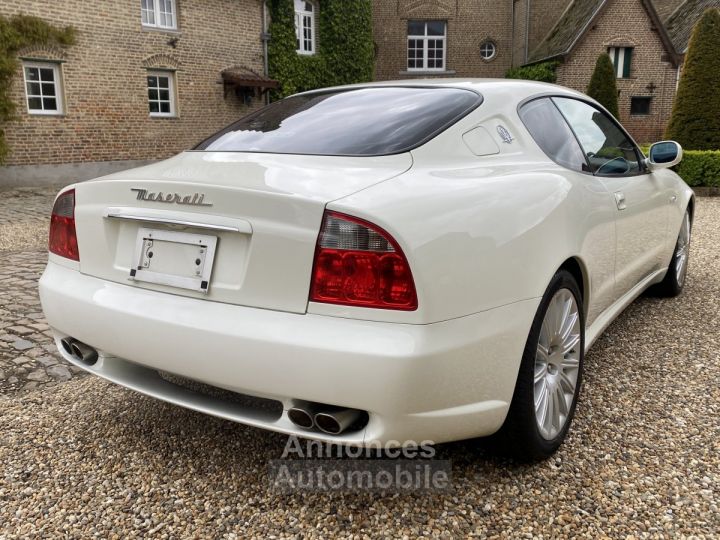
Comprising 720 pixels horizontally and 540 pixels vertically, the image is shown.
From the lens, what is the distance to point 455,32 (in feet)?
89.3

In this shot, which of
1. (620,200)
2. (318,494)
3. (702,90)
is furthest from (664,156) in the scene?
(702,90)

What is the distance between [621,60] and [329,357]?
26.9 m

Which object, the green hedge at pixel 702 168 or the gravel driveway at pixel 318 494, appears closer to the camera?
the gravel driveway at pixel 318 494

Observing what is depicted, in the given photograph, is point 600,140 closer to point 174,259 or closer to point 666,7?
point 174,259

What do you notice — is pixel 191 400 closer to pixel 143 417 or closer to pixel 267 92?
pixel 143 417

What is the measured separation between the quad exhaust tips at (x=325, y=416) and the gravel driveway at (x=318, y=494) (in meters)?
0.40

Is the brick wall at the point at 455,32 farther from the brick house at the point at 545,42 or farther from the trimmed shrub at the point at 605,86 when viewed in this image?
the trimmed shrub at the point at 605,86

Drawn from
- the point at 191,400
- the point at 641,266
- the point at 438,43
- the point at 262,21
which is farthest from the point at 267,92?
the point at 191,400

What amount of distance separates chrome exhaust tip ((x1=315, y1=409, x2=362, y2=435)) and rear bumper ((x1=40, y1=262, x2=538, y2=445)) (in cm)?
3

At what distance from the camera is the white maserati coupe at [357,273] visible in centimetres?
181

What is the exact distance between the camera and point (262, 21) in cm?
1764

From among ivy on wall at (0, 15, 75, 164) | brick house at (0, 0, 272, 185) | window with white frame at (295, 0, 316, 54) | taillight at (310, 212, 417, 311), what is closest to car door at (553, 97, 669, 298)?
taillight at (310, 212, 417, 311)

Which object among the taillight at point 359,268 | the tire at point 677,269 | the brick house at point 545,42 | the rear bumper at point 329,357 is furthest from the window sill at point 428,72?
the taillight at point 359,268

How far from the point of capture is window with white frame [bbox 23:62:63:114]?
13.8 m
